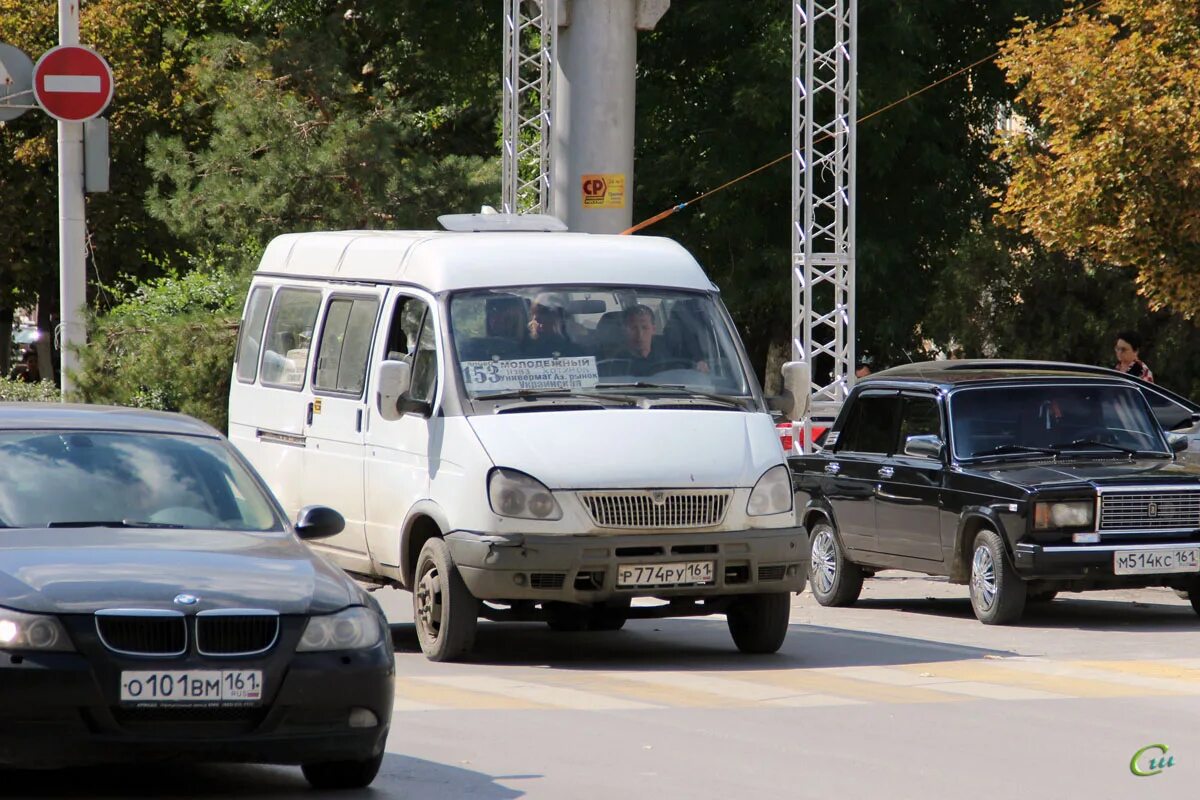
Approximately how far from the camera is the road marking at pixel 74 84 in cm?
2036

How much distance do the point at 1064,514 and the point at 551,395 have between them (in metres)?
3.83

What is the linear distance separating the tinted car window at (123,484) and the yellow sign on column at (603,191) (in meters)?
14.2

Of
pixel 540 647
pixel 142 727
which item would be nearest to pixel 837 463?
pixel 540 647

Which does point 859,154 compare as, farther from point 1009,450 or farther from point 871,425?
point 1009,450

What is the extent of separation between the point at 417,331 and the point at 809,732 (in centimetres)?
422

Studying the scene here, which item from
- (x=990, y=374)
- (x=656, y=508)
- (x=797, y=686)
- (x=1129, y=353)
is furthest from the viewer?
(x=1129, y=353)

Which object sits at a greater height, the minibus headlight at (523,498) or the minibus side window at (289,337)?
the minibus side window at (289,337)

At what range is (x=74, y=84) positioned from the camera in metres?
20.5

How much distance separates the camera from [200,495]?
8539 mm

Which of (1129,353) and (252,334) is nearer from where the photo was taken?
(252,334)

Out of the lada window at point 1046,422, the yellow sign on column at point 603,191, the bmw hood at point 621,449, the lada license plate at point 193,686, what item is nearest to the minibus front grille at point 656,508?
the bmw hood at point 621,449

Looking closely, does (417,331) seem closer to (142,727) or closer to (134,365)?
(142,727)

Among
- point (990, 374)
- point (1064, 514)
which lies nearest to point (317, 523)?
point (1064, 514)

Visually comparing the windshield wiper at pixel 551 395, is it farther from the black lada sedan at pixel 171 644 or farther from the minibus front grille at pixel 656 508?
the black lada sedan at pixel 171 644
